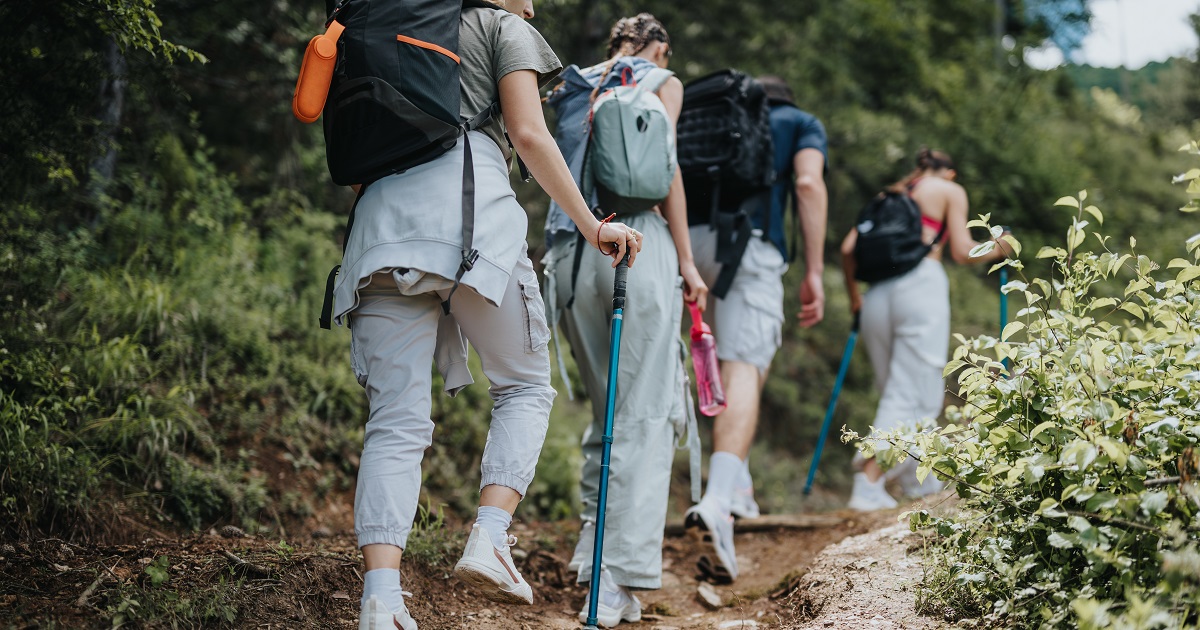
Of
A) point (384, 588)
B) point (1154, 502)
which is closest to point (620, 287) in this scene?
point (384, 588)

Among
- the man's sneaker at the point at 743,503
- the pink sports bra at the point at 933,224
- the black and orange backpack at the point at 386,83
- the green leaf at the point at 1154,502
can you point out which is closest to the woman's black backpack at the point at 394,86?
the black and orange backpack at the point at 386,83

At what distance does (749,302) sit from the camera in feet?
15.3

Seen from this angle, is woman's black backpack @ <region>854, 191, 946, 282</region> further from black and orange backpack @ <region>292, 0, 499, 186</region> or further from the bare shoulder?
black and orange backpack @ <region>292, 0, 499, 186</region>

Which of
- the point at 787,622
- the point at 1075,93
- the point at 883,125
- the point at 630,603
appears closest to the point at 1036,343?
the point at 787,622

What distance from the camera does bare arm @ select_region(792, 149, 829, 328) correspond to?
195 inches

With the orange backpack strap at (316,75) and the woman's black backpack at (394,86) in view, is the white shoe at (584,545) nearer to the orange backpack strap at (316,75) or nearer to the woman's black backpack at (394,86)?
the woman's black backpack at (394,86)

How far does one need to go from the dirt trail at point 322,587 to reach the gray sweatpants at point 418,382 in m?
0.56

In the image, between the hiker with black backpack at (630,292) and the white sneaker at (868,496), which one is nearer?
the hiker with black backpack at (630,292)

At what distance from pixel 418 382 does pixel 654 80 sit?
1736 mm

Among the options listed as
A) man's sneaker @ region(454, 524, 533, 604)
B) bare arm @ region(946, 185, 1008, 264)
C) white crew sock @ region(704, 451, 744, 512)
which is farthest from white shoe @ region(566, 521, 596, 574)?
bare arm @ region(946, 185, 1008, 264)

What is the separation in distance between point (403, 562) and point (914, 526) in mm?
1897

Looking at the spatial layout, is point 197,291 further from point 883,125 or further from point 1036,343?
point 883,125

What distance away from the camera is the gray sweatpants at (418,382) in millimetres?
2500

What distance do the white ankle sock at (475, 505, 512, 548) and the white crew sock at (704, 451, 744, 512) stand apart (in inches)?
68.5
